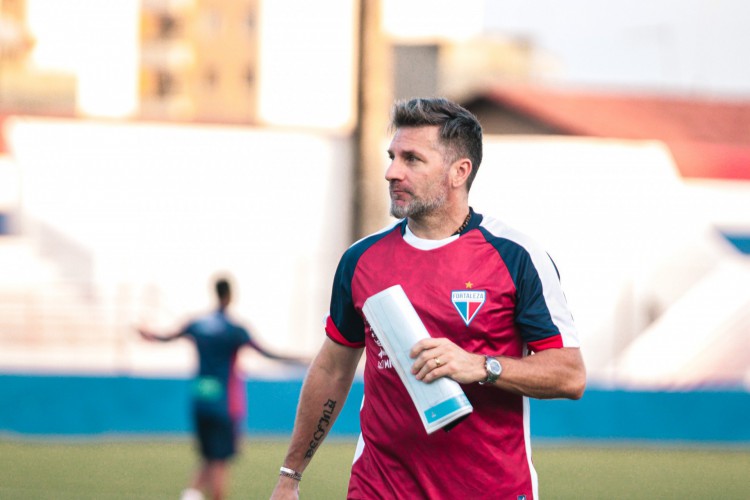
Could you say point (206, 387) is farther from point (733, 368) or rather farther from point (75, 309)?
point (733, 368)

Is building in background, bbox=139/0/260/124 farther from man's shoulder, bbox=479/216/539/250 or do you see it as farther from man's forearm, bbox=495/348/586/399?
man's forearm, bbox=495/348/586/399

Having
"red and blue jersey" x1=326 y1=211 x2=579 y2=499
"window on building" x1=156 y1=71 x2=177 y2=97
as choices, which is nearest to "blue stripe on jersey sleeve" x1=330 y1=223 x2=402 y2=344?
"red and blue jersey" x1=326 y1=211 x2=579 y2=499

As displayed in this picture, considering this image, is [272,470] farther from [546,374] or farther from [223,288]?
[546,374]

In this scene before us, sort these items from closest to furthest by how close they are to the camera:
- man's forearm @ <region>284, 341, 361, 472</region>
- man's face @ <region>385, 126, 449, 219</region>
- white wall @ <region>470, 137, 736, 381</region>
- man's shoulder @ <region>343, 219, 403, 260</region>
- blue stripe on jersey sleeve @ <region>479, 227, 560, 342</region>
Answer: blue stripe on jersey sleeve @ <region>479, 227, 560, 342</region> → man's face @ <region>385, 126, 449, 219</region> → man's shoulder @ <region>343, 219, 403, 260</region> → man's forearm @ <region>284, 341, 361, 472</region> → white wall @ <region>470, 137, 736, 381</region>

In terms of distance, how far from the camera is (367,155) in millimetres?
20859

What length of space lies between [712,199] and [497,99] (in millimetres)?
10081

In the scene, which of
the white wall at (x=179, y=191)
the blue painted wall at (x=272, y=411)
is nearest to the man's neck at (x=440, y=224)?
the blue painted wall at (x=272, y=411)

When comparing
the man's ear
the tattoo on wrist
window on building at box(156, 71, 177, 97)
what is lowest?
window on building at box(156, 71, 177, 97)

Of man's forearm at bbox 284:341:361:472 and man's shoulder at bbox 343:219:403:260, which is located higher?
man's shoulder at bbox 343:219:403:260

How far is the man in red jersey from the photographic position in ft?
16.1

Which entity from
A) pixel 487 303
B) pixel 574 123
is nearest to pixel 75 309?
pixel 574 123

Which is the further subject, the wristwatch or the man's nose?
the man's nose

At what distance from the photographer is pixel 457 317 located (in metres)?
4.93

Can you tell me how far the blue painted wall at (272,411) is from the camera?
17688 millimetres
